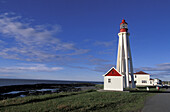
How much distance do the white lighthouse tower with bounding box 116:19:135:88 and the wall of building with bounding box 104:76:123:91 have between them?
33.8 feet

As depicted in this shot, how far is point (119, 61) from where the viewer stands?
39.3m

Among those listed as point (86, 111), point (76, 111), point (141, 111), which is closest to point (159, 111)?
point (141, 111)

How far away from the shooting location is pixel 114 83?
88.8 ft

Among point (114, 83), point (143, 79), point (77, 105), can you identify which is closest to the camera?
point (77, 105)

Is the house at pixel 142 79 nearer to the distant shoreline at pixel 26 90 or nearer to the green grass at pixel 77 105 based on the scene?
the distant shoreline at pixel 26 90

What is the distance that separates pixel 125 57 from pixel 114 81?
12.1 meters

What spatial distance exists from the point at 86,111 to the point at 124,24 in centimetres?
3295

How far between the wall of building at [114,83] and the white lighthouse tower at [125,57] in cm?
1030

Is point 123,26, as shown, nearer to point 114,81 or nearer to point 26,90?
point 114,81

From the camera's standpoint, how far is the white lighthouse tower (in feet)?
120

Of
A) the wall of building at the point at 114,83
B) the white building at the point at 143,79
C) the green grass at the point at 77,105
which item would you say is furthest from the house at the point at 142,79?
the green grass at the point at 77,105

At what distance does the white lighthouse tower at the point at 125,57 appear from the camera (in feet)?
120

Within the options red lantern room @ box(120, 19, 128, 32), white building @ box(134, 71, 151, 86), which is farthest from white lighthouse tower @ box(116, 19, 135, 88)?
white building @ box(134, 71, 151, 86)

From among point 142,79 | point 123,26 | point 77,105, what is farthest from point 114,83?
point 142,79
